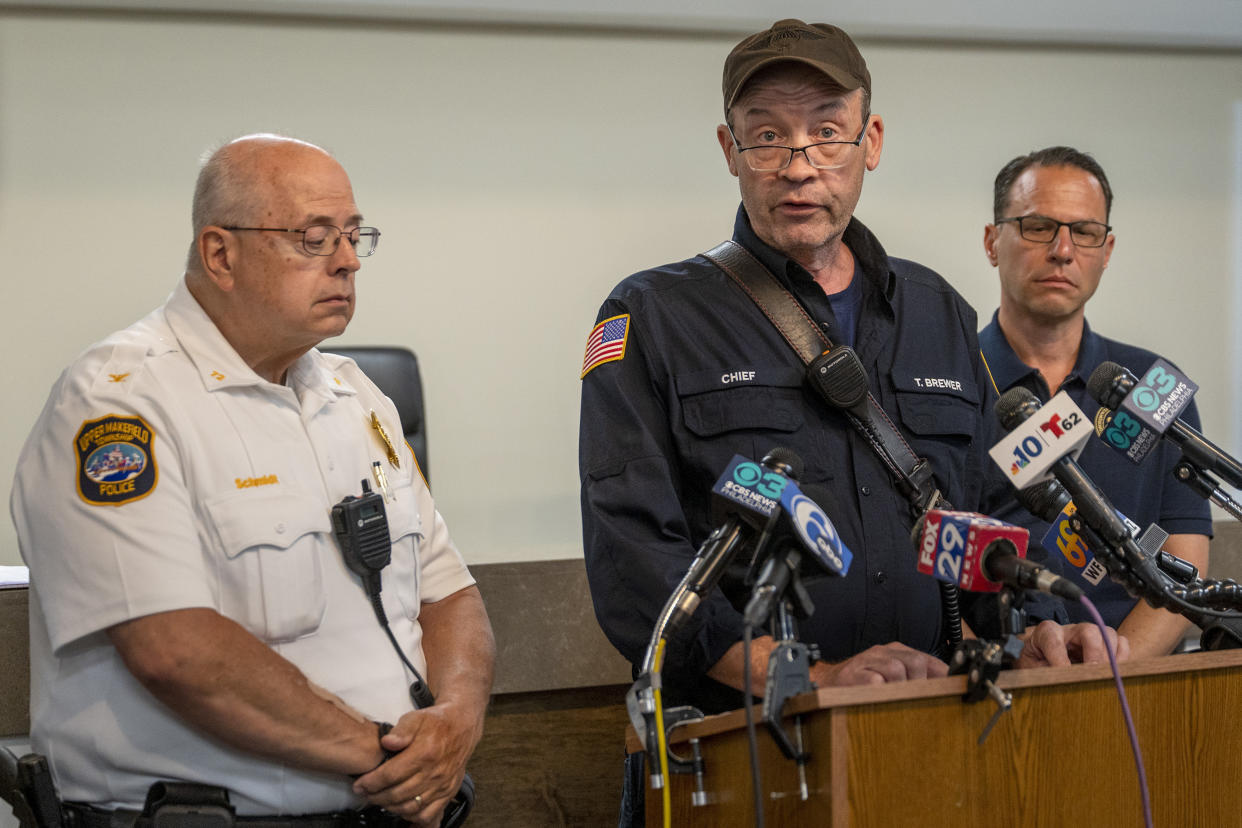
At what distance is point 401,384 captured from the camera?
117 inches

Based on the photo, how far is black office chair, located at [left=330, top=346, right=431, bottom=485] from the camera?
2.95 metres

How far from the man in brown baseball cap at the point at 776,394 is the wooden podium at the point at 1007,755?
1.13 ft

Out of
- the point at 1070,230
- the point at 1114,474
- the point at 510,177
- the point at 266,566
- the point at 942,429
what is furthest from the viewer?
the point at 510,177

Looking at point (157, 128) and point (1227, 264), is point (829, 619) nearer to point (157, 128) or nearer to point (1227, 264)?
point (157, 128)

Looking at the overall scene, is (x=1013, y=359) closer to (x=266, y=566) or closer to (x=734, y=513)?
(x=734, y=513)

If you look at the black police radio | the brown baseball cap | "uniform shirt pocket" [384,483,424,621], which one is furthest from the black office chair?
the brown baseball cap

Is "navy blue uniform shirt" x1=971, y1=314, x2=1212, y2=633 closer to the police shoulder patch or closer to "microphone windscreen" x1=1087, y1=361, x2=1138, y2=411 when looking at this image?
"microphone windscreen" x1=1087, y1=361, x2=1138, y2=411

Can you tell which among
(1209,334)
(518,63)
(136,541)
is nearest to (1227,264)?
(1209,334)

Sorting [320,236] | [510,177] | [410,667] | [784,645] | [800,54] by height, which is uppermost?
[510,177]

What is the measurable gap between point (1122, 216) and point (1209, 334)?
576mm

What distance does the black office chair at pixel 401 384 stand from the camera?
2951 millimetres

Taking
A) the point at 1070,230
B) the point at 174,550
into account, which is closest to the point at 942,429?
the point at 1070,230

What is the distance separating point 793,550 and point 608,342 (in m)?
0.74

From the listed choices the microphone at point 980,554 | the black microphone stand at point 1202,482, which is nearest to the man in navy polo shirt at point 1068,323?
the black microphone stand at point 1202,482
